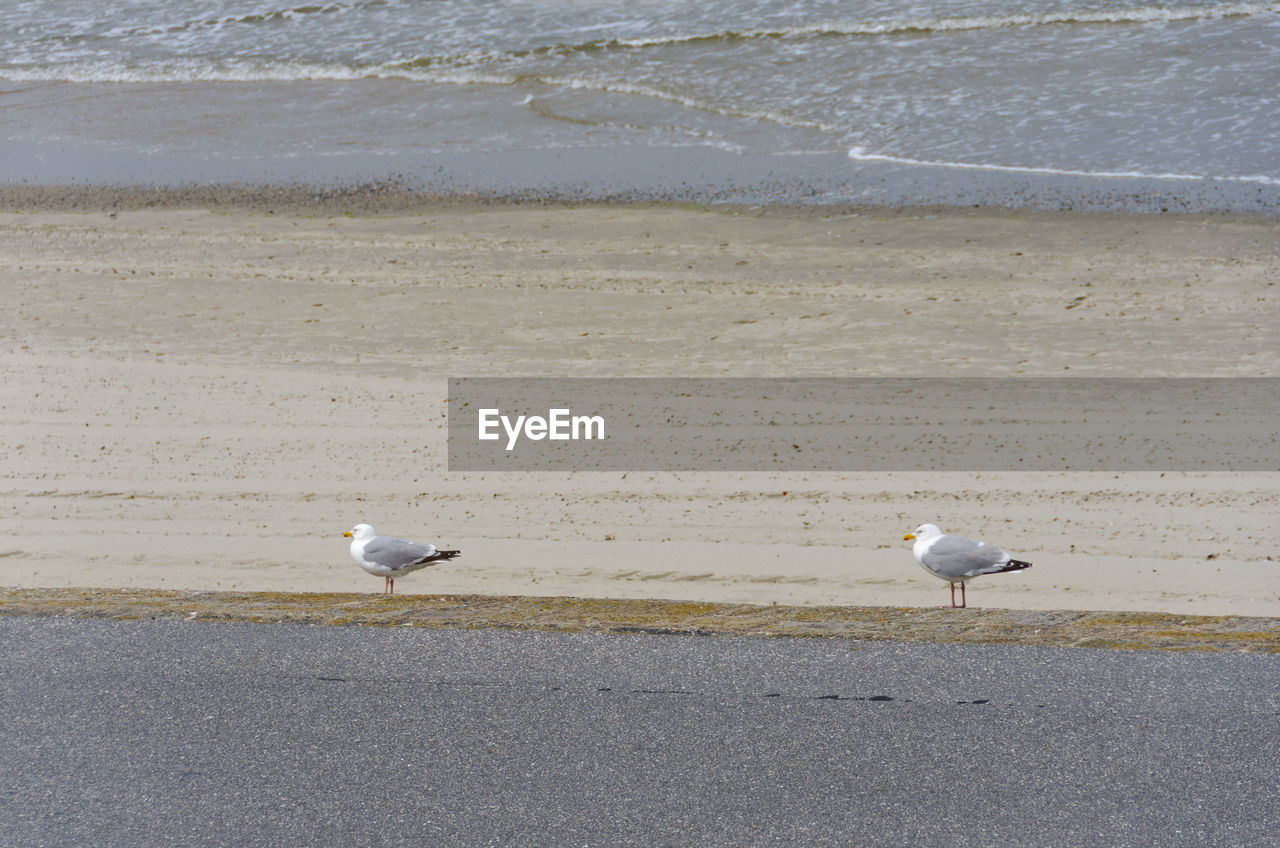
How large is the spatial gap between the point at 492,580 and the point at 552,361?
366cm

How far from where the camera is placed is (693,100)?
1772 centimetres

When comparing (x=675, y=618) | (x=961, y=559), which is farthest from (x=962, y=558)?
(x=675, y=618)

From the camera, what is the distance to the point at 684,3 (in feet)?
78.2

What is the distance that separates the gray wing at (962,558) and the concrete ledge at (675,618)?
31.8 inches

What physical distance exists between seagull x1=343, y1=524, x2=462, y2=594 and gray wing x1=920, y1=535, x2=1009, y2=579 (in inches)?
83.9

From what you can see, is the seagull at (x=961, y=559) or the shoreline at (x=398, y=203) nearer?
the seagull at (x=961, y=559)

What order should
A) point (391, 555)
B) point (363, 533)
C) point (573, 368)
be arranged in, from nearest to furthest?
1. point (391, 555)
2. point (363, 533)
3. point (573, 368)

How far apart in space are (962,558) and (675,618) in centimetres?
152

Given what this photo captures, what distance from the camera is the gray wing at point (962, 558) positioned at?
508 centimetres

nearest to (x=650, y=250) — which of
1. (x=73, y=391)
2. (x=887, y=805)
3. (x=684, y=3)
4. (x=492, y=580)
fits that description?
(x=73, y=391)

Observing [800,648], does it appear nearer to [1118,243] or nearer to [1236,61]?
[1118,243]

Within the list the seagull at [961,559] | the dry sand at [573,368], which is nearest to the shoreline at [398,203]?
the dry sand at [573,368]

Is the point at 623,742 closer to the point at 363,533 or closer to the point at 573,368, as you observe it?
the point at 363,533

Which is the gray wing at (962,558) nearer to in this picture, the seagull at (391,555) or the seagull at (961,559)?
the seagull at (961,559)
